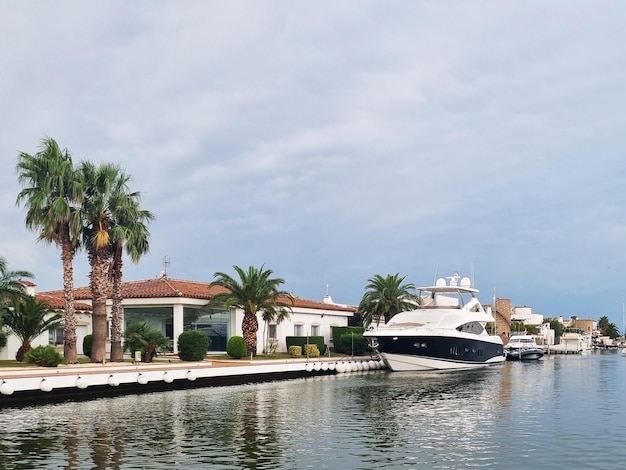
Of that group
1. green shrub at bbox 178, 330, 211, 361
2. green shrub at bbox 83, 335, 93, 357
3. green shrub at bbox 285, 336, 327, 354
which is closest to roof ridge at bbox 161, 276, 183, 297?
green shrub at bbox 178, 330, 211, 361

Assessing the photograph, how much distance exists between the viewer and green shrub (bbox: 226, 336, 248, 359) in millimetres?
53844

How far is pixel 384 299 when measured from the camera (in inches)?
2687

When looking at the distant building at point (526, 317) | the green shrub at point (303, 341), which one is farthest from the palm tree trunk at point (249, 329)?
the distant building at point (526, 317)

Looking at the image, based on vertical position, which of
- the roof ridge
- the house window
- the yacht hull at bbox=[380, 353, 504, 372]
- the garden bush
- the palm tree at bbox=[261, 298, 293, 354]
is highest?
the roof ridge

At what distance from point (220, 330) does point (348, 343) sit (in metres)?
13.7

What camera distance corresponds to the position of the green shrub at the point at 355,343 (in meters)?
67.7

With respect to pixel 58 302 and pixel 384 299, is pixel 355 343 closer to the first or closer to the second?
pixel 384 299

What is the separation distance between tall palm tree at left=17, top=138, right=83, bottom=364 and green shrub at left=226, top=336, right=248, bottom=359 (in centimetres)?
1343

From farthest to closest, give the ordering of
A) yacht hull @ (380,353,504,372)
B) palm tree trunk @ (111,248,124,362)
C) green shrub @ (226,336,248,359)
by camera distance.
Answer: yacht hull @ (380,353,504,372) → green shrub @ (226,336,248,359) → palm tree trunk @ (111,248,124,362)

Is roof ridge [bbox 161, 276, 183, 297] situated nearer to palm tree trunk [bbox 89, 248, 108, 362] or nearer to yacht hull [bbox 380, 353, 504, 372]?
palm tree trunk [bbox 89, 248, 108, 362]

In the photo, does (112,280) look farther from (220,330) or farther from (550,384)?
(550,384)

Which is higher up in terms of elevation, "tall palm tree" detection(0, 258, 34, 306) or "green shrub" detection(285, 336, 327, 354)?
"tall palm tree" detection(0, 258, 34, 306)

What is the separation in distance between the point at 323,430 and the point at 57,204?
974 inches

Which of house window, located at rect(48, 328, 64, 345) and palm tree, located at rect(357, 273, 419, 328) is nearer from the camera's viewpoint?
house window, located at rect(48, 328, 64, 345)
